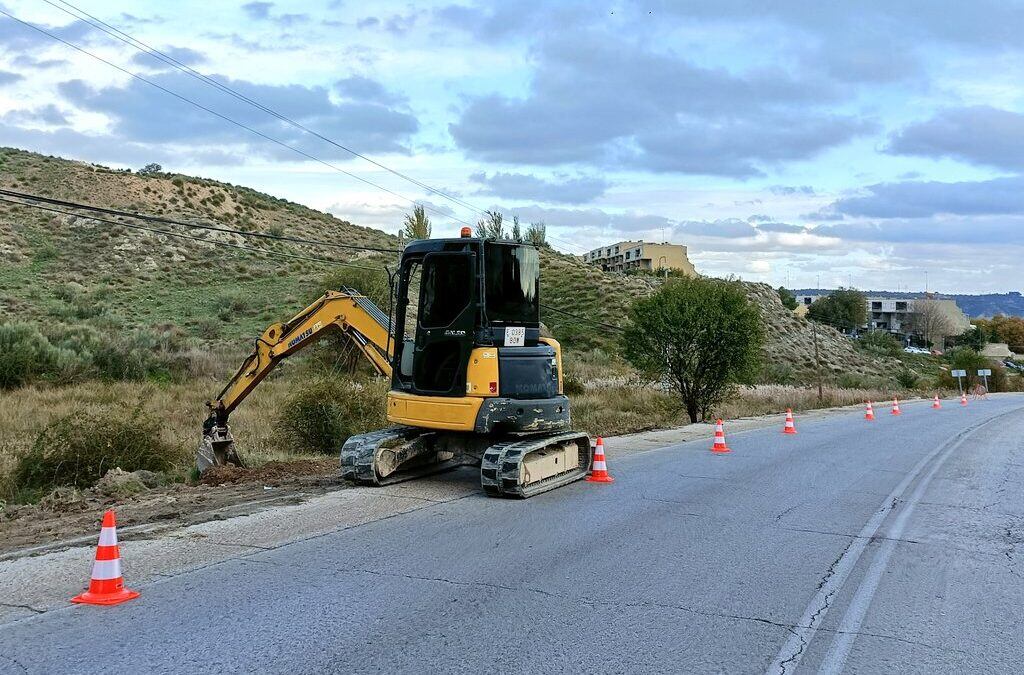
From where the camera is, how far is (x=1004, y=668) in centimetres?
528

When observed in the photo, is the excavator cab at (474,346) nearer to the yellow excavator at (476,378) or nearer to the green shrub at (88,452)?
the yellow excavator at (476,378)

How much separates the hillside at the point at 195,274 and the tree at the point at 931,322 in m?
61.8

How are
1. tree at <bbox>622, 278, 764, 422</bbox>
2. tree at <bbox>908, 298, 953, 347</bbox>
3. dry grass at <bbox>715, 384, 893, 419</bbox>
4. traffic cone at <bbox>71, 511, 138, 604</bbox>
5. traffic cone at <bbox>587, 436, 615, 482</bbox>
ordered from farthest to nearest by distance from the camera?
tree at <bbox>908, 298, 953, 347</bbox>, dry grass at <bbox>715, 384, 893, 419</bbox>, tree at <bbox>622, 278, 764, 422</bbox>, traffic cone at <bbox>587, 436, 615, 482</bbox>, traffic cone at <bbox>71, 511, 138, 604</bbox>

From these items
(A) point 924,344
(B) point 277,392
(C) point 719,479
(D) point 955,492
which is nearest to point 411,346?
(C) point 719,479

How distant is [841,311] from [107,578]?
12163 cm

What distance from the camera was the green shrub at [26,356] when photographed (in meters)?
26.7

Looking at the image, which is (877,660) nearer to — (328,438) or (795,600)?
(795,600)

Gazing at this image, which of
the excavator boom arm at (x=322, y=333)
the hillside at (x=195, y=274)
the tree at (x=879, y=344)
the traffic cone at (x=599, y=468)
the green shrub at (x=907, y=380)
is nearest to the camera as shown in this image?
the traffic cone at (x=599, y=468)

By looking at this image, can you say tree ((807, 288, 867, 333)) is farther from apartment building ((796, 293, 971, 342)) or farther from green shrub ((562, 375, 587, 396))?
green shrub ((562, 375, 587, 396))

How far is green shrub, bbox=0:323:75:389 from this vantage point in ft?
87.5

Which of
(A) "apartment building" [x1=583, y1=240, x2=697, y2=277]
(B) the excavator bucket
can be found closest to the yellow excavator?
(B) the excavator bucket

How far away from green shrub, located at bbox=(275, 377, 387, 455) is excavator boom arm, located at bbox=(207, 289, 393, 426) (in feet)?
11.4

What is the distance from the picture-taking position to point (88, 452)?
48.2ft

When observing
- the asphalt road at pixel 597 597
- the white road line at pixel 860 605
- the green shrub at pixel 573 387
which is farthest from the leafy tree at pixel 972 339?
the white road line at pixel 860 605
